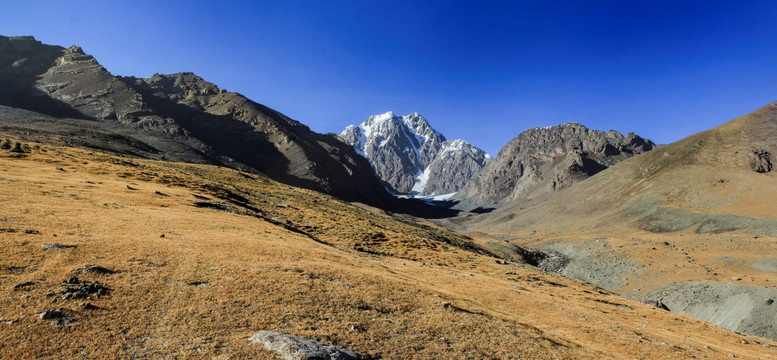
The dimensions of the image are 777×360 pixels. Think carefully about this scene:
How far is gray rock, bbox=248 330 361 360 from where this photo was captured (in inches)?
424

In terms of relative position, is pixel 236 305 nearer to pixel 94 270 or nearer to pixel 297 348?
pixel 297 348

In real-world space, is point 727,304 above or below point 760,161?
below

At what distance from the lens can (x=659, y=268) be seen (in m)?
64.1

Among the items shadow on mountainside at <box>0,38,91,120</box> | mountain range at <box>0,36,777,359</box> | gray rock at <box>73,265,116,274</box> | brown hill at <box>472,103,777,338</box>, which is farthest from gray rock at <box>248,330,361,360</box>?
shadow on mountainside at <box>0,38,91,120</box>

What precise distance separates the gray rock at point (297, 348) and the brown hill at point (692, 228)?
49.4 m

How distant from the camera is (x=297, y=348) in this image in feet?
36.1

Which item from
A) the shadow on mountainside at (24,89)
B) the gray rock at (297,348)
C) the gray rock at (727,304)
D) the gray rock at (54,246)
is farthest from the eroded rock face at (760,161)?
the shadow on mountainside at (24,89)

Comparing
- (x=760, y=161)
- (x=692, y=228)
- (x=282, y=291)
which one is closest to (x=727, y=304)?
(x=282, y=291)

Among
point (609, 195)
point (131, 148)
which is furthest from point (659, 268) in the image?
point (131, 148)

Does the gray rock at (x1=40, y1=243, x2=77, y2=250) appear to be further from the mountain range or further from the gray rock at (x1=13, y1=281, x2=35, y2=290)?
the gray rock at (x1=13, y1=281, x2=35, y2=290)

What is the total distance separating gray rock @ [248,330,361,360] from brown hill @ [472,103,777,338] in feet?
162

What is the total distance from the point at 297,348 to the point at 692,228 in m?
137

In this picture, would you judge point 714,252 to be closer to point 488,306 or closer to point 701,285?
point 701,285

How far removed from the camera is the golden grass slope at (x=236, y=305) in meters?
11.1
